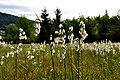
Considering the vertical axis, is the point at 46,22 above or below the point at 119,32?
above

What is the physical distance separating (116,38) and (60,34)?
34.8m

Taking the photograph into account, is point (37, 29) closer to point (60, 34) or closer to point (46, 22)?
point (60, 34)

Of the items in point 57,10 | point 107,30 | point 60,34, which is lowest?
point 60,34

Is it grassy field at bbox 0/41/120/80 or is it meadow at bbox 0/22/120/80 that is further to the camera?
grassy field at bbox 0/41/120/80

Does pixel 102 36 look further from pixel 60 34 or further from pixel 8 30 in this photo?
pixel 8 30

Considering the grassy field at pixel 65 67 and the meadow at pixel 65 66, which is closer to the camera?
the meadow at pixel 65 66

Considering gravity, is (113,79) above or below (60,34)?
below

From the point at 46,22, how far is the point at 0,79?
42.5 m

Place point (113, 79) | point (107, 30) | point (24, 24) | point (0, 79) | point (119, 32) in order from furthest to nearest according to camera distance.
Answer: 1. point (24, 24)
2. point (107, 30)
3. point (119, 32)
4. point (0, 79)
5. point (113, 79)

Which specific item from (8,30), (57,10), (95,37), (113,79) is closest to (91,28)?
(95,37)

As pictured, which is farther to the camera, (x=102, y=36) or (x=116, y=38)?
(x=102, y=36)

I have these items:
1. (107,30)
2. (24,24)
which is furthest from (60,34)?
(24,24)

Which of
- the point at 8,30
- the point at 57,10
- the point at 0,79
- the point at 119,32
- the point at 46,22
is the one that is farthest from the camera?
the point at 8,30

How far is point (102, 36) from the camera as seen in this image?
4419cm
